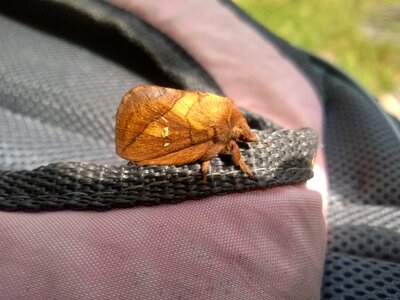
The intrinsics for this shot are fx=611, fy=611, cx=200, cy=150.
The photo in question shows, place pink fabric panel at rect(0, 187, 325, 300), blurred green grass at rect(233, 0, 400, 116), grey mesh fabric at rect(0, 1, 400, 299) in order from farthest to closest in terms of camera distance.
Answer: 1. blurred green grass at rect(233, 0, 400, 116)
2. grey mesh fabric at rect(0, 1, 400, 299)
3. pink fabric panel at rect(0, 187, 325, 300)

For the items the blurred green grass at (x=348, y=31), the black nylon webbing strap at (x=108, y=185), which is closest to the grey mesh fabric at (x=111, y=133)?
the black nylon webbing strap at (x=108, y=185)

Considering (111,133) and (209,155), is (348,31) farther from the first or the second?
(209,155)

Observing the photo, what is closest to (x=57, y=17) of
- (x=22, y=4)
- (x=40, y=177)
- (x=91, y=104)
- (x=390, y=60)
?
(x=22, y=4)

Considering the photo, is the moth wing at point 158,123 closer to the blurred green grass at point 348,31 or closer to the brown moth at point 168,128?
the brown moth at point 168,128

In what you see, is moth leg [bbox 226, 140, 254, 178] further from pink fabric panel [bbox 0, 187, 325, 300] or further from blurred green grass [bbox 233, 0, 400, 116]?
blurred green grass [bbox 233, 0, 400, 116]

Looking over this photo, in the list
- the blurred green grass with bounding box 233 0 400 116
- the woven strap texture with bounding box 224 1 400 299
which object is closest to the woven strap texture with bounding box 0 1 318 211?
the woven strap texture with bounding box 224 1 400 299

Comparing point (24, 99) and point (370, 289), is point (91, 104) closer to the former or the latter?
point (24, 99)
